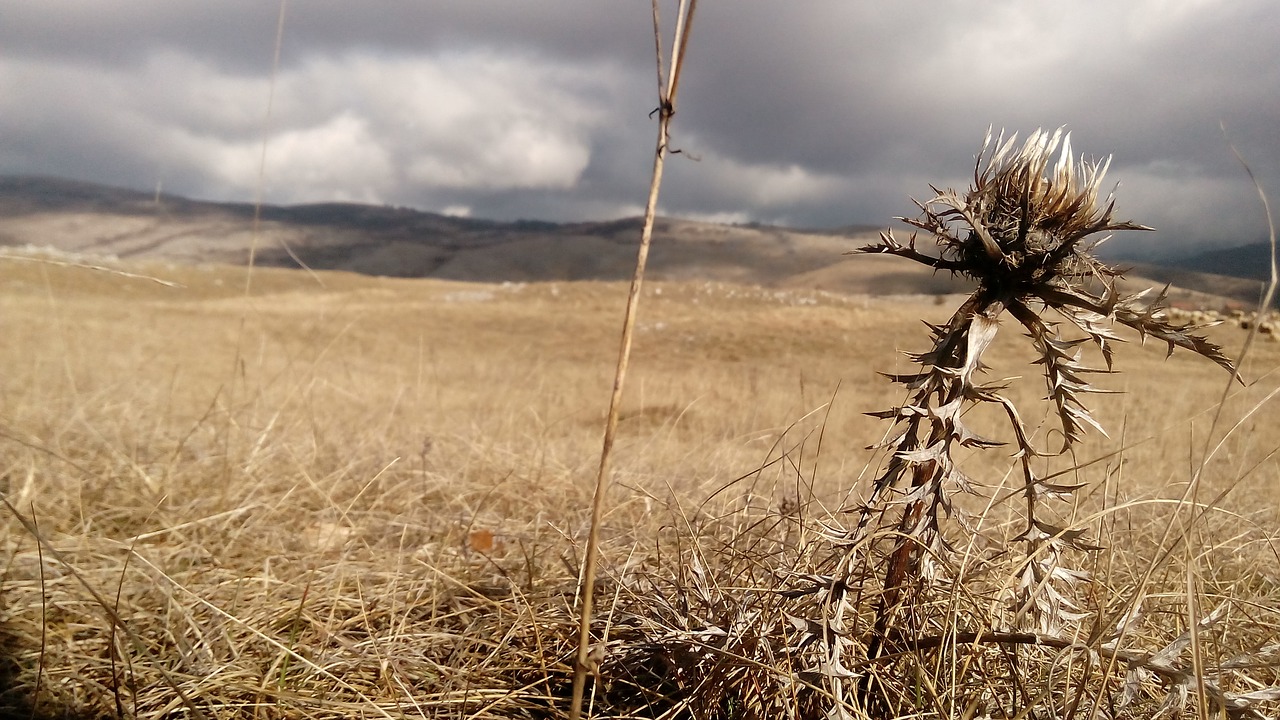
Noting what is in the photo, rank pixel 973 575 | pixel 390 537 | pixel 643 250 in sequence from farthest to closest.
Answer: pixel 390 537 < pixel 973 575 < pixel 643 250

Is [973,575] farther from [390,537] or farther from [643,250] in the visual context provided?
[390,537]

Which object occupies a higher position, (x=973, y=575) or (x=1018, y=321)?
(x=1018, y=321)

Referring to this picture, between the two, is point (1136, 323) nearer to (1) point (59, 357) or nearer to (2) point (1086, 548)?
(2) point (1086, 548)

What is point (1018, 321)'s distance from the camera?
1.15m

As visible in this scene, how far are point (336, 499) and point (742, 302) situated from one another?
24934 mm

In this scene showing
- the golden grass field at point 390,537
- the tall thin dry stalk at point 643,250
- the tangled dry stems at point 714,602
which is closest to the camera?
the tall thin dry stalk at point 643,250

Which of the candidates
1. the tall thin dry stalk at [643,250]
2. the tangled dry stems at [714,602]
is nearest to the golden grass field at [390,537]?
the tangled dry stems at [714,602]

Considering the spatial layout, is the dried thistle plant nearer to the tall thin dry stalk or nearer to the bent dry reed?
the bent dry reed

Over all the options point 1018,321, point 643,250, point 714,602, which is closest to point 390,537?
point 714,602

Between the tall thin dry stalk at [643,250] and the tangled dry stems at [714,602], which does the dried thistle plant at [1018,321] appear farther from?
the tall thin dry stalk at [643,250]

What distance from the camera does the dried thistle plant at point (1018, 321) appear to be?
1182 millimetres

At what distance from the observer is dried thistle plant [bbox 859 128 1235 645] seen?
3.88 feet

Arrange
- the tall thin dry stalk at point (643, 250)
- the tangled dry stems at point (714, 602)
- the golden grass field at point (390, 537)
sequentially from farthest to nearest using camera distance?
the golden grass field at point (390, 537)
the tangled dry stems at point (714, 602)
the tall thin dry stalk at point (643, 250)

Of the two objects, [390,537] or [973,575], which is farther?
[390,537]
